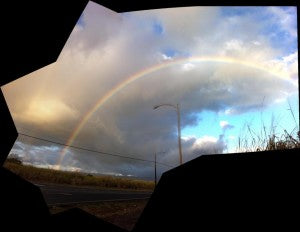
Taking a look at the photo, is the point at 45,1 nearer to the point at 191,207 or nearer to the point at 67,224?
the point at 67,224

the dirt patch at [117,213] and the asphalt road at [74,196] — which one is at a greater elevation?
the asphalt road at [74,196]

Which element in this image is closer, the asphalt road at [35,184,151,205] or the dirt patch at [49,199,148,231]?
the dirt patch at [49,199,148,231]

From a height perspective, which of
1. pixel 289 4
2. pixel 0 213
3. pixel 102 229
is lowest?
pixel 102 229

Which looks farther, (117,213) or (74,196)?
(74,196)

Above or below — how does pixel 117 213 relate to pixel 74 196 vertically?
below

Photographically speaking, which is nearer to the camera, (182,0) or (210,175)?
(210,175)

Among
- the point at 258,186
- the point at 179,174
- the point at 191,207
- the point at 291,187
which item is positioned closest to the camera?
the point at 291,187

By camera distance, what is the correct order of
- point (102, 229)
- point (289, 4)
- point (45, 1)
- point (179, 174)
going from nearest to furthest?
point (179, 174)
point (102, 229)
point (45, 1)
point (289, 4)

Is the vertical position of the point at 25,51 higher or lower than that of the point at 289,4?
lower

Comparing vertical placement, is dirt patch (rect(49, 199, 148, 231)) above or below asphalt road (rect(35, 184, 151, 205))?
below

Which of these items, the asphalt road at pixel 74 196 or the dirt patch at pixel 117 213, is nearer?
the dirt patch at pixel 117 213

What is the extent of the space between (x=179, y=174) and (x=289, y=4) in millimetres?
4842

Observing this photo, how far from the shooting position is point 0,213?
7.70 ft

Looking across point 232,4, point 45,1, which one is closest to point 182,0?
point 232,4
